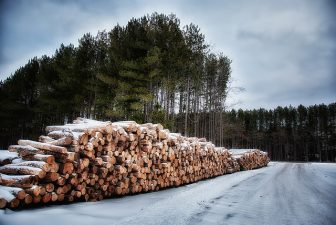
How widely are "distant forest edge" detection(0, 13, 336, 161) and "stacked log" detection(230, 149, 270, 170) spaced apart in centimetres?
541

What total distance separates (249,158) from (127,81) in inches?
439

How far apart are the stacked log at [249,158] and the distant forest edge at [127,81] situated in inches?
213

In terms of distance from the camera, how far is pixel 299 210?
5543mm

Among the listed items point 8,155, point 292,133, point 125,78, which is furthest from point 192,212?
point 292,133

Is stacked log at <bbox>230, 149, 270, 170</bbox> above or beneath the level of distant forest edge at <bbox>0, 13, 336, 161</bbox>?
beneath

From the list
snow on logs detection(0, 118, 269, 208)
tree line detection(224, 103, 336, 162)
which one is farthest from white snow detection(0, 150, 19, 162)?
tree line detection(224, 103, 336, 162)

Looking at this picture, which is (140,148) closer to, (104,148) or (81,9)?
(104,148)

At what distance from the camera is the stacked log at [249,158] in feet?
61.3

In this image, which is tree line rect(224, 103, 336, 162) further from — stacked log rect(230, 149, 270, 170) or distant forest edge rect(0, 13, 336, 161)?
stacked log rect(230, 149, 270, 170)

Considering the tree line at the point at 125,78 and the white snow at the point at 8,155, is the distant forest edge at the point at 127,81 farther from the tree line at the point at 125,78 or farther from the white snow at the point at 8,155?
the white snow at the point at 8,155

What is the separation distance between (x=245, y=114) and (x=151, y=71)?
72178 millimetres

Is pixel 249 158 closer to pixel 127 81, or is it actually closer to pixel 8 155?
pixel 127 81

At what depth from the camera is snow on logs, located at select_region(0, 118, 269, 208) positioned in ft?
16.4

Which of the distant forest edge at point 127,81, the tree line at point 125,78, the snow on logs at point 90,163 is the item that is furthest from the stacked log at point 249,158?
the snow on logs at point 90,163
